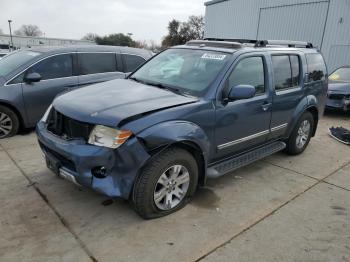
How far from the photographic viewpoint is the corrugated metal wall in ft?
53.1

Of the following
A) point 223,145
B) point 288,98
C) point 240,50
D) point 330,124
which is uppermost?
point 240,50

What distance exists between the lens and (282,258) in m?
3.01

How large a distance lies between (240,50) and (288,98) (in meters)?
1.26

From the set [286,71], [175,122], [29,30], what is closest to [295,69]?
[286,71]

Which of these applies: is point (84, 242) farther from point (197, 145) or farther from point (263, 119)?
point (263, 119)

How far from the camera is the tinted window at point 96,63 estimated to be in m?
6.72

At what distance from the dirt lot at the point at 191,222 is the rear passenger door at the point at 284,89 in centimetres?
79

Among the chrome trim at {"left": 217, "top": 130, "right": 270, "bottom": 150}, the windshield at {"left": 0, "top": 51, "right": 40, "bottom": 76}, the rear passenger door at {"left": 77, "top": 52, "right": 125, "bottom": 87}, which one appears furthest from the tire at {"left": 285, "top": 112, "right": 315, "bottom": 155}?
the windshield at {"left": 0, "top": 51, "right": 40, "bottom": 76}

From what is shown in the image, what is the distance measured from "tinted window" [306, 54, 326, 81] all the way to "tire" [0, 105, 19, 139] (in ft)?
16.9

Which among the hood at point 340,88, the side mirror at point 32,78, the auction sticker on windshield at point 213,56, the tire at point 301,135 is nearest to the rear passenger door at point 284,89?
the tire at point 301,135

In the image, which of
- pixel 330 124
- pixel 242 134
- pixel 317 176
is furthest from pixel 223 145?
pixel 330 124

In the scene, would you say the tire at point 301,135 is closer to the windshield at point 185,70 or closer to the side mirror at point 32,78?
the windshield at point 185,70

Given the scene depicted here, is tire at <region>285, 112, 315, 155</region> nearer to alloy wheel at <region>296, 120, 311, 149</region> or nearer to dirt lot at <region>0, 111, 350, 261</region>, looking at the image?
alloy wheel at <region>296, 120, 311, 149</region>

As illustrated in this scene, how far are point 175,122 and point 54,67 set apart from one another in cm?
390
